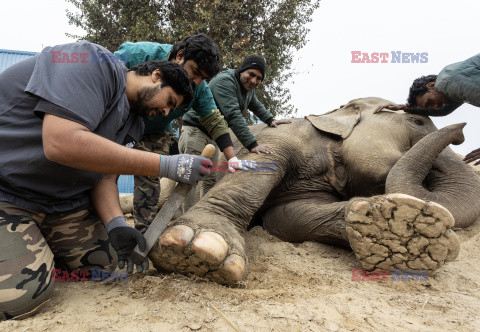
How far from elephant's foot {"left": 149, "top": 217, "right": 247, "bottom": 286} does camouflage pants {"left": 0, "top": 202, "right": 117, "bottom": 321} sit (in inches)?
22.8

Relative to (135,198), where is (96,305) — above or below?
above

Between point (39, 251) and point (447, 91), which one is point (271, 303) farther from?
point (447, 91)

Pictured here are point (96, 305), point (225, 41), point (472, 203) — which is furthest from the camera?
point (225, 41)

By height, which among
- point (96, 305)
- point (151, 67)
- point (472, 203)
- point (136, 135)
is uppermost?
point (151, 67)

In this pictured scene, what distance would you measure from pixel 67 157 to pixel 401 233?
1.86 m

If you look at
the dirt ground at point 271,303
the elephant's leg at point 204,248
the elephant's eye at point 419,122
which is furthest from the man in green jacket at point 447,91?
the elephant's leg at point 204,248

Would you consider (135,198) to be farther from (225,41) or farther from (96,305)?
(225,41)

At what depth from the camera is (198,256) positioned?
1906mm

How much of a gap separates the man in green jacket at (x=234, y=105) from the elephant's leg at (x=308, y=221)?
0.63 metres

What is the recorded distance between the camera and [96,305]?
173 cm

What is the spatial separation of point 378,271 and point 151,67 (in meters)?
1.89

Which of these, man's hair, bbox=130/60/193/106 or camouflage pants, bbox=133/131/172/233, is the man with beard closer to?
man's hair, bbox=130/60/193/106

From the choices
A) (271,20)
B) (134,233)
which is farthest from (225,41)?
(134,233)

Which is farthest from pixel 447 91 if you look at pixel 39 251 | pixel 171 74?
pixel 39 251
